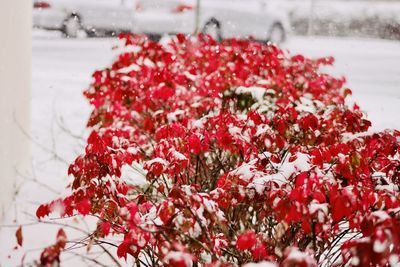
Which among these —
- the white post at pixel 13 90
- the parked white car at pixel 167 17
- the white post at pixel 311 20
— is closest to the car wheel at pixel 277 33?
the parked white car at pixel 167 17

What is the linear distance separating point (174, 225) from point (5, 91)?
9.19 ft

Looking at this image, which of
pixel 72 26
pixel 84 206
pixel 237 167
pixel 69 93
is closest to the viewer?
pixel 84 206

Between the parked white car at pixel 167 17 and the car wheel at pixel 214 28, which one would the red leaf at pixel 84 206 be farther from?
the car wheel at pixel 214 28

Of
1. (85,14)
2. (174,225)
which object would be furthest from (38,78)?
(174,225)

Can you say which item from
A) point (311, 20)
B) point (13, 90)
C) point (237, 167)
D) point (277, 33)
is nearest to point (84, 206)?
point (237, 167)

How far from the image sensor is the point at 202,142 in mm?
3076

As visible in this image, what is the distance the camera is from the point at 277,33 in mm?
11234

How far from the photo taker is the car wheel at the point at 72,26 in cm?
1145

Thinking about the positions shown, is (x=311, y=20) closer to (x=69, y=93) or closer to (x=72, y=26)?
(x=72, y=26)

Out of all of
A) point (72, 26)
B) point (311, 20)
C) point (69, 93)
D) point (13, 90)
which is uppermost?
point (311, 20)

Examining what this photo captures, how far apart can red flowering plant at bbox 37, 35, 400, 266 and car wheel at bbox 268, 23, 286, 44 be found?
578 centimetres

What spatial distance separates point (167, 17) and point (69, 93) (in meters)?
2.61

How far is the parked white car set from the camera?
1045 cm

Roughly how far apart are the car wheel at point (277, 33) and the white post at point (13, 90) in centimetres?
674
